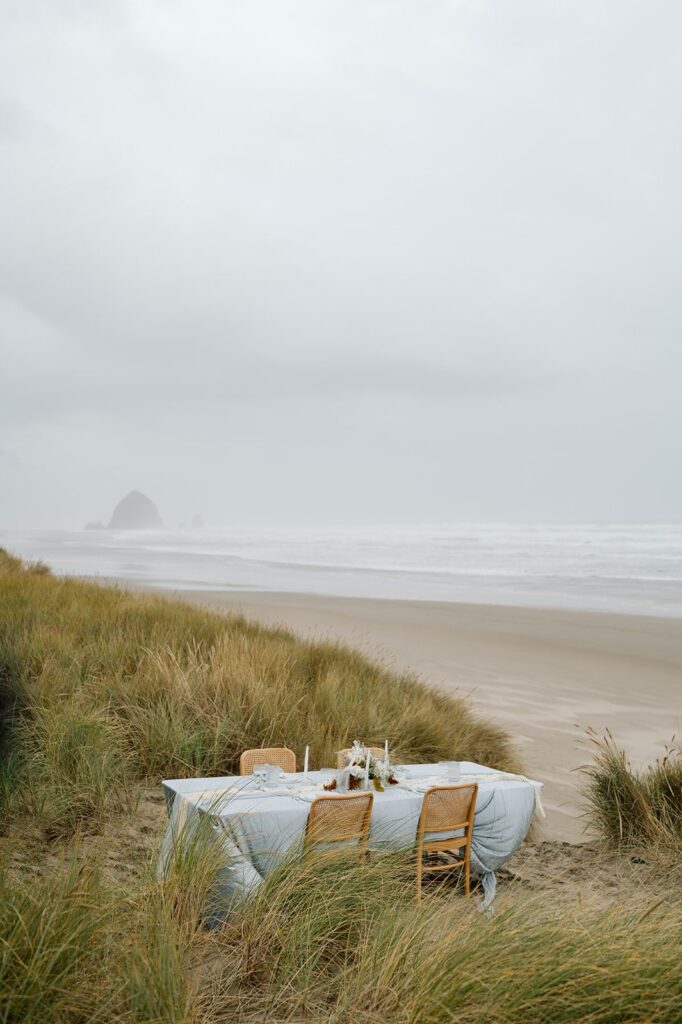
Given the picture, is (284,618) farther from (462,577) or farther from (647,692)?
(462,577)

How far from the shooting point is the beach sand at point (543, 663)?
10469mm

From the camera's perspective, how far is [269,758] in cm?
699

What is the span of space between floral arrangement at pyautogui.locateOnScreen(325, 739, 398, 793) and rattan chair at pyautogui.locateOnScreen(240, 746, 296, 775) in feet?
3.29

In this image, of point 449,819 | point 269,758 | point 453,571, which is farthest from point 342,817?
point 453,571

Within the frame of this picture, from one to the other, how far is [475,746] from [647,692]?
18.5ft

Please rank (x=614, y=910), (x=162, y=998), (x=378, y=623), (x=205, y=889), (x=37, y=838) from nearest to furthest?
(x=162, y=998) < (x=614, y=910) < (x=205, y=889) < (x=37, y=838) < (x=378, y=623)

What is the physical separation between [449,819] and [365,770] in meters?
0.67

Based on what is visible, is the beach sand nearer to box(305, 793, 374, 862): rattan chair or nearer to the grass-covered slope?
the grass-covered slope

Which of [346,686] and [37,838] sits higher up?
[346,686]

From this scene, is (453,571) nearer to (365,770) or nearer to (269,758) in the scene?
(269,758)

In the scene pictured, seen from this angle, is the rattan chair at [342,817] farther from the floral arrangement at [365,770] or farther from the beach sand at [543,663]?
the beach sand at [543,663]

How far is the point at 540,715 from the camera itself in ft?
39.5

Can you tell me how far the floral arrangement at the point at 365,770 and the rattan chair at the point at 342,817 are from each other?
339 millimetres

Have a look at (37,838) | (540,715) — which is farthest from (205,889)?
(540,715)
